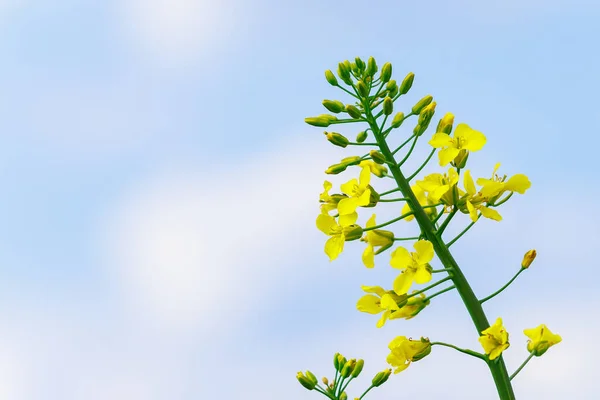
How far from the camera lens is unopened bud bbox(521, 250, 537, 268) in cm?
495

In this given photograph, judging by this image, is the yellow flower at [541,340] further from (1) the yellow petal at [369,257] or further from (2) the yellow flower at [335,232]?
(2) the yellow flower at [335,232]

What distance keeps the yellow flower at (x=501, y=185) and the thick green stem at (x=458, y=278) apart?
1.53 ft

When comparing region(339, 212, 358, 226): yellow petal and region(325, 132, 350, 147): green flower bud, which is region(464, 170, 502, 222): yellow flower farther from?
region(325, 132, 350, 147): green flower bud

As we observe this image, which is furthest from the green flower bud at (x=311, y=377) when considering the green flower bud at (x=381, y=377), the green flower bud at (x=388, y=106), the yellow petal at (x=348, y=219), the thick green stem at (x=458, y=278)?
the green flower bud at (x=388, y=106)

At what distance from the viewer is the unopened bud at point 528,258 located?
16.2 feet

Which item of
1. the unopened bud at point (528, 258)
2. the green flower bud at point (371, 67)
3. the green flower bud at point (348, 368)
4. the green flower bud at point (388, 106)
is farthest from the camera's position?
the green flower bud at point (348, 368)

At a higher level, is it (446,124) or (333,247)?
(446,124)

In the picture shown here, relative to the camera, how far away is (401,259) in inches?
190

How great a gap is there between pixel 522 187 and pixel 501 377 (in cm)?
138

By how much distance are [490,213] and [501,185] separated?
0.78ft

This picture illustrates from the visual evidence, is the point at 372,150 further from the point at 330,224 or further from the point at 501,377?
the point at 501,377

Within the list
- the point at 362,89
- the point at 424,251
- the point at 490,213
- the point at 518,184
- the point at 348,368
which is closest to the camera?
the point at 424,251

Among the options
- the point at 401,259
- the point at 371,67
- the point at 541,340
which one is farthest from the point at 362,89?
the point at 541,340

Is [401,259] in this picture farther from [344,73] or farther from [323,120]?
[344,73]
